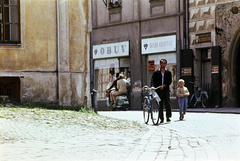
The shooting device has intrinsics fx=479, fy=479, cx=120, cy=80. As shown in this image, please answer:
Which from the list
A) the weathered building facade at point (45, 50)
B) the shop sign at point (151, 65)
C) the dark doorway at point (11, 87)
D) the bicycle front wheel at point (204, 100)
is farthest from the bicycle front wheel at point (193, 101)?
the dark doorway at point (11, 87)

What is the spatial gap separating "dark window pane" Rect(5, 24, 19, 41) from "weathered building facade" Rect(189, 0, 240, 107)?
34.3 ft

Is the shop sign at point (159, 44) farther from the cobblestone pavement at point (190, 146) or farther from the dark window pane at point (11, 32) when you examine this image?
the cobblestone pavement at point (190, 146)

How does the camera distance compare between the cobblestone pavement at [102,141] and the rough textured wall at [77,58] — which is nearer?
the cobblestone pavement at [102,141]

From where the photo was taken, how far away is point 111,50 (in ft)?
88.6

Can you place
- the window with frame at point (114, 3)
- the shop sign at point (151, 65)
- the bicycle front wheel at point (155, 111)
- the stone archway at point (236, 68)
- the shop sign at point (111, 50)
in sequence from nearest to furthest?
1. the bicycle front wheel at point (155, 111)
2. the stone archway at point (236, 68)
3. the shop sign at point (151, 65)
4. the shop sign at point (111, 50)
5. the window with frame at point (114, 3)

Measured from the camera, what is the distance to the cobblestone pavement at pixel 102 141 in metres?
6.75

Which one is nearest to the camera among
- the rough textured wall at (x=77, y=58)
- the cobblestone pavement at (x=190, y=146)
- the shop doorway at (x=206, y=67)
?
the cobblestone pavement at (x=190, y=146)

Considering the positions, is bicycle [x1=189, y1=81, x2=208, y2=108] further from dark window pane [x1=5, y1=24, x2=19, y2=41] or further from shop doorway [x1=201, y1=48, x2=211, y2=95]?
dark window pane [x1=5, y1=24, x2=19, y2=41]

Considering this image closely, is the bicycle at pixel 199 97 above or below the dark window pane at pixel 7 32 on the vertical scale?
below

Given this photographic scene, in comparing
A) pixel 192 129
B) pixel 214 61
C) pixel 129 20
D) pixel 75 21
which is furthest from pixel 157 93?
pixel 129 20

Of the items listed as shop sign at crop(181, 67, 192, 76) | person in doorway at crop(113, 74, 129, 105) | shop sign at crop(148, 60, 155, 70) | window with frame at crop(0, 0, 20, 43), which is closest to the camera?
window with frame at crop(0, 0, 20, 43)

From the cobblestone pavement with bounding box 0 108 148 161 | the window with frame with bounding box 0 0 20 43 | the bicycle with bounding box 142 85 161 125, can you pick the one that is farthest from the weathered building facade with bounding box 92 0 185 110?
the cobblestone pavement with bounding box 0 108 148 161

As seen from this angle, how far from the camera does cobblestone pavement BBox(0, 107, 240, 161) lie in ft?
22.2

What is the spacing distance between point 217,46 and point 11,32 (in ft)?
34.7
